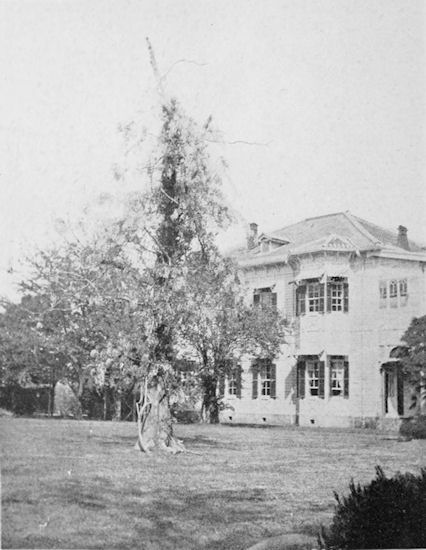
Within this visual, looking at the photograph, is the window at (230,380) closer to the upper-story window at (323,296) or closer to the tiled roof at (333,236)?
the upper-story window at (323,296)

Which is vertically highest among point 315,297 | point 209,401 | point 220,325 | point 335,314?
point 315,297

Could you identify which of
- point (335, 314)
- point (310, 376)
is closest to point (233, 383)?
point (310, 376)

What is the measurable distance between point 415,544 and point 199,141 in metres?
3.00

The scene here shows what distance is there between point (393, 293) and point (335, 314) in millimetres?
447

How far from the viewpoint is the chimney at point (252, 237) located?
5.27 meters

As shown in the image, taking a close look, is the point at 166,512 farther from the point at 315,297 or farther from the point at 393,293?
the point at 393,293

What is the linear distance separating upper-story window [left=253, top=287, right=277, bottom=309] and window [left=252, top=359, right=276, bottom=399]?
400 millimetres

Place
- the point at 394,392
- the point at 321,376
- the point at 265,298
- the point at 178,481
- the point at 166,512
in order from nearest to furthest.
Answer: the point at 166,512, the point at 178,481, the point at 321,376, the point at 265,298, the point at 394,392

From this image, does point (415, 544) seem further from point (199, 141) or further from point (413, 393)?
point (199, 141)

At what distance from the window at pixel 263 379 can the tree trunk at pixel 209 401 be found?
292 millimetres

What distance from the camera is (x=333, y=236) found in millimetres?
5395

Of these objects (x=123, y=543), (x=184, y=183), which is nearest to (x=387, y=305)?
(x=184, y=183)

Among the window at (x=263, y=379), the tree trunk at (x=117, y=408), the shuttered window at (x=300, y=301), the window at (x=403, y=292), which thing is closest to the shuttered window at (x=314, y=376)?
the window at (x=263, y=379)

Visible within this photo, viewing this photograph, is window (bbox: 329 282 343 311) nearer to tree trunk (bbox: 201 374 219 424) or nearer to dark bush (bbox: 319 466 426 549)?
tree trunk (bbox: 201 374 219 424)
